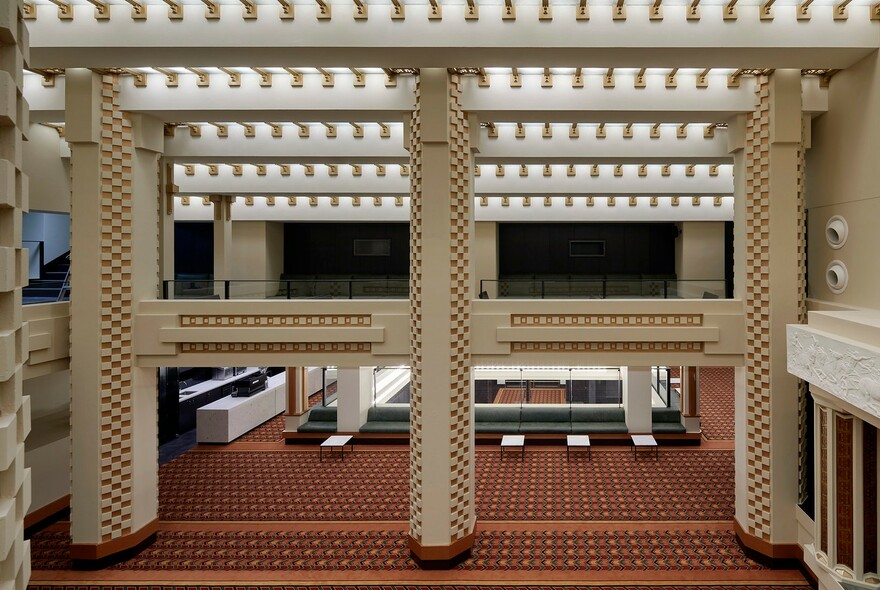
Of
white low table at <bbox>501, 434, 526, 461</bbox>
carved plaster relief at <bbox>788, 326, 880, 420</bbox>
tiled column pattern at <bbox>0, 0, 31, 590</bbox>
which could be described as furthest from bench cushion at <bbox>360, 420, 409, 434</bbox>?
tiled column pattern at <bbox>0, 0, 31, 590</bbox>

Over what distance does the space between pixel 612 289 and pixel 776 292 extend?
7.73 feet

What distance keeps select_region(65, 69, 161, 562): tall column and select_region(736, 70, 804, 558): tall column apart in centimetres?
958

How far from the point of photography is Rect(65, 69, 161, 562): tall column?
26.1ft

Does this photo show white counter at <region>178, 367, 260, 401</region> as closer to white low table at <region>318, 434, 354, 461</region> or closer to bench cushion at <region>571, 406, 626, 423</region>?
white low table at <region>318, 434, 354, 461</region>

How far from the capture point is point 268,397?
1583cm

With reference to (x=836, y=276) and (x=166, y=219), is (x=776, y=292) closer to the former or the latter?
(x=836, y=276)

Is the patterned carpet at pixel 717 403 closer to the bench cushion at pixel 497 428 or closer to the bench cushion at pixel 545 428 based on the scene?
the bench cushion at pixel 545 428

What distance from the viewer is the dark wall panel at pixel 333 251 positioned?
17.0 m

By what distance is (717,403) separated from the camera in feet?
54.8

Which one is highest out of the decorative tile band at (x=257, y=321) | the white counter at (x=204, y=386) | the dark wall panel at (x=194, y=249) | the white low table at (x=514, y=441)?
the dark wall panel at (x=194, y=249)

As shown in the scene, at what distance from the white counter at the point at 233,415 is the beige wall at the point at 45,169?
5982mm

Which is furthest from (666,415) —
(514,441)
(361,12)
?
(361,12)

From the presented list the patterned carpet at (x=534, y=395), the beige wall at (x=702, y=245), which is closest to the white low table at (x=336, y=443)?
the patterned carpet at (x=534, y=395)

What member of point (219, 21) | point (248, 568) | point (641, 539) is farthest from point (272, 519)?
point (219, 21)
